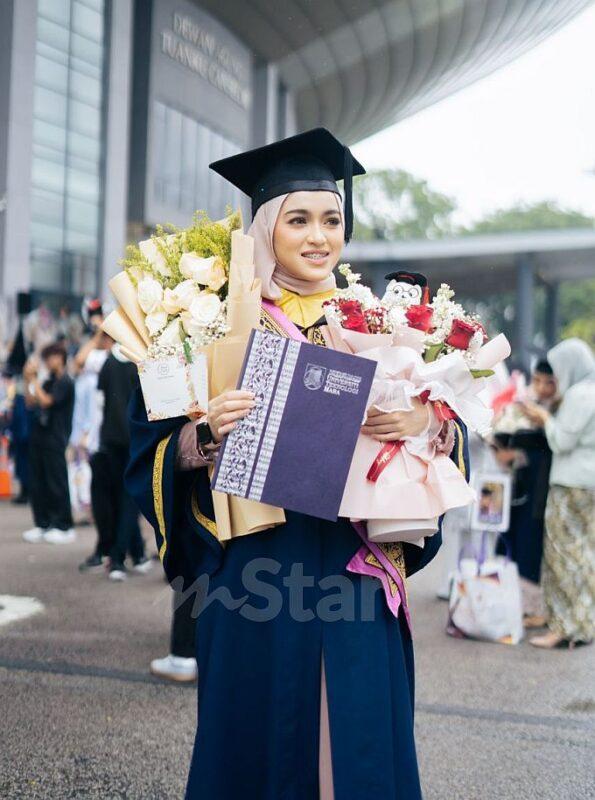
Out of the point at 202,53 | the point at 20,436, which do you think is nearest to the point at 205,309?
the point at 202,53

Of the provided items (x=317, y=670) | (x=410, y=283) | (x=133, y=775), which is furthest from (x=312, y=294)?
(x=133, y=775)

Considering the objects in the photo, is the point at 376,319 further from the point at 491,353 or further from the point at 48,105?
the point at 48,105

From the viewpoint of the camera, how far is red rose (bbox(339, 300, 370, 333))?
A: 2447 mm

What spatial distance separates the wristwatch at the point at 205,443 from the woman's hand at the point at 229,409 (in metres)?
0.07

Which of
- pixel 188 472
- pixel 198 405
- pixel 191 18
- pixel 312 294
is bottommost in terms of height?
pixel 188 472

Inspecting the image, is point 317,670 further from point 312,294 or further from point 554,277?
point 554,277

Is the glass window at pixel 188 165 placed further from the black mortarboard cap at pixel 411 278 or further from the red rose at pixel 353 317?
the red rose at pixel 353 317

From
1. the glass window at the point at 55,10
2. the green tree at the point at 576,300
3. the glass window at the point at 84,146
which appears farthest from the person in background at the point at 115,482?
the green tree at the point at 576,300

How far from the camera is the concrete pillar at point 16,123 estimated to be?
188 inches

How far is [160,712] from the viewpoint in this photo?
14.9 feet

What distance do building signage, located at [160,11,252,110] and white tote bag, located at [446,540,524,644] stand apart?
329cm

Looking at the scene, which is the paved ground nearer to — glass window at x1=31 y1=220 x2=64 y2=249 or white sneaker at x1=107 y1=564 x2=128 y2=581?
white sneaker at x1=107 y1=564 x2=128 y2=581

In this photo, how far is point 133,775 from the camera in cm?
377

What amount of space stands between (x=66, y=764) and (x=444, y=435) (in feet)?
7.37
